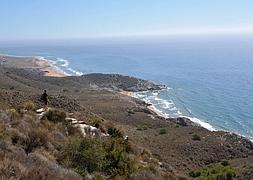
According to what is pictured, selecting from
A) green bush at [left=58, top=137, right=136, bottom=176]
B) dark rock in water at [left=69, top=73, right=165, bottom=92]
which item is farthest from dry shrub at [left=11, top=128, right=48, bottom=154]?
dark rock in water at [left=69, top=73, right=165, bottom=92]

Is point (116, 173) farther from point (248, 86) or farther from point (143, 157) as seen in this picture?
point (248, 86)

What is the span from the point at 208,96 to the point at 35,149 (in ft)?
279

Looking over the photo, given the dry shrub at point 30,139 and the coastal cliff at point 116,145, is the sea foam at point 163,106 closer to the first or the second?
the coastal cliff at point 116,145

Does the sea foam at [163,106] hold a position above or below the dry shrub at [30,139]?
below

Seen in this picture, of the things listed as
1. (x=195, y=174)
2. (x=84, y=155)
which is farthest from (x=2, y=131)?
(x=195, y=174)

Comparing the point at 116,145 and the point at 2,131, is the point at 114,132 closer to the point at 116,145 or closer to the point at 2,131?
the point at 116,145

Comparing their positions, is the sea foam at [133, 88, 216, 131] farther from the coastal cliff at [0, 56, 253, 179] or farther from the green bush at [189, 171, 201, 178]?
the green bush at [189, 171, 201, 178]

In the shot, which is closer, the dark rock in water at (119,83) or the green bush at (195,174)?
the green bush at (195,174)

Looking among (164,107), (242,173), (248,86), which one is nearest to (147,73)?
(248,86)

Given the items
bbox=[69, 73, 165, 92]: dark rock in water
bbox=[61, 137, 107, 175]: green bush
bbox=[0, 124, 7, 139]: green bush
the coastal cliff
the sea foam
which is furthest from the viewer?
bbox=[69, 73, 165, 92]: dark rock in water

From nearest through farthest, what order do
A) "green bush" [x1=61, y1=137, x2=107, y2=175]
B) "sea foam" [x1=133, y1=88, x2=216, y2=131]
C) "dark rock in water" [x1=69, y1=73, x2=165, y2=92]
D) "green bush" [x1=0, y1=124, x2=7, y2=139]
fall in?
"green bush" [x1=0, y1=124, x2=7, y2=139], "green bush" [x1=61, y1=137, x2=107, y2=175], "sea foam" [x1=133, y1=88, x2=216, y2=131], "dark rock in water" [x1=69, y1=73, x2=165, y2=92]

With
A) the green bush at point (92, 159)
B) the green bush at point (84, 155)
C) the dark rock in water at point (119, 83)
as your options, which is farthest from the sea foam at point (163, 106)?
the green bush at point (84, 155)

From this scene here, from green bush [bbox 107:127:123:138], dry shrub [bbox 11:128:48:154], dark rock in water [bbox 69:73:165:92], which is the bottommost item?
dark rock in water [bbox 69:73:165:92]

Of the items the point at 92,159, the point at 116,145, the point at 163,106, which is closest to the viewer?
the point at 92,159
